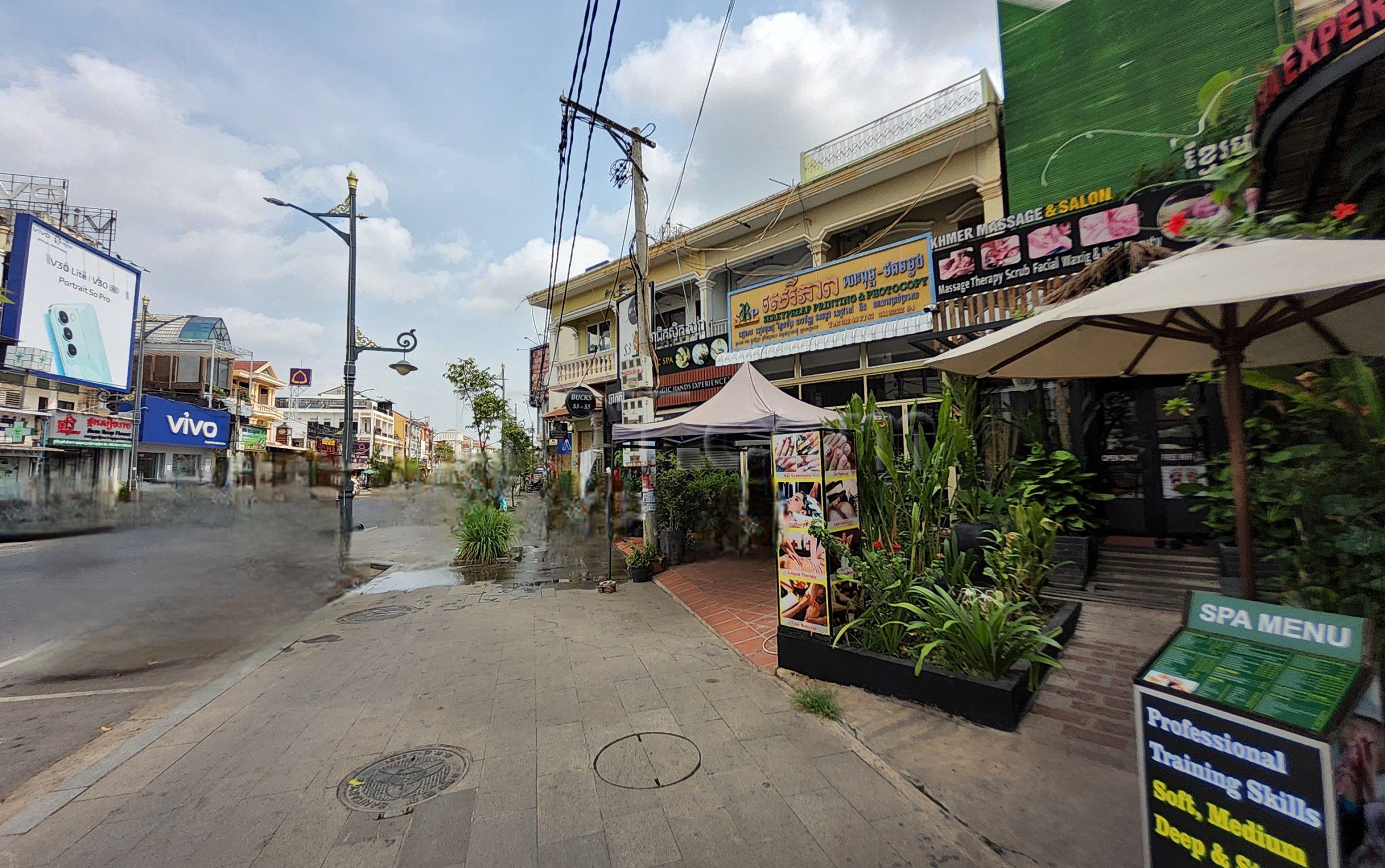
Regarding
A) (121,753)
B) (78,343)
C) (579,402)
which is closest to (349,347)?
(579,402)

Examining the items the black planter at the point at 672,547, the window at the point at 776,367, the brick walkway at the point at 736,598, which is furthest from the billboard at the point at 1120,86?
the black planter at the point at 672,547

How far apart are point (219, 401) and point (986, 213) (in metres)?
40.4

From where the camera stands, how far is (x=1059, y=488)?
639 centimetres

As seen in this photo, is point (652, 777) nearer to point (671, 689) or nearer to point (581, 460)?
point (671, 689)

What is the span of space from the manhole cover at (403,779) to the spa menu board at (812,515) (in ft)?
8.20

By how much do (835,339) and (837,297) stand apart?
2.72ft

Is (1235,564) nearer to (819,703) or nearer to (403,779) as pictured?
(819,703)

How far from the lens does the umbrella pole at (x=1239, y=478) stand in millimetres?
2436

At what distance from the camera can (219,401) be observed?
105ft

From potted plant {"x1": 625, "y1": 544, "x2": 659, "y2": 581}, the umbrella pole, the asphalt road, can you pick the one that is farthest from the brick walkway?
the asphalt road

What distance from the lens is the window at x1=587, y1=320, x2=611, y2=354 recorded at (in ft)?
61.8

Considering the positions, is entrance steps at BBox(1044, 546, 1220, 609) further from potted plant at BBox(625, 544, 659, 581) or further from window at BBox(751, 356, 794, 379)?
window at BBox(751, 356, 794, 379)

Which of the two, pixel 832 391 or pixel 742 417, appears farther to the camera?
pixel 832 391

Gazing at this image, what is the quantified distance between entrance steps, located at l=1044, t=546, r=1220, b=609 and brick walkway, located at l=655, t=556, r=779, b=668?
9.77 ft
